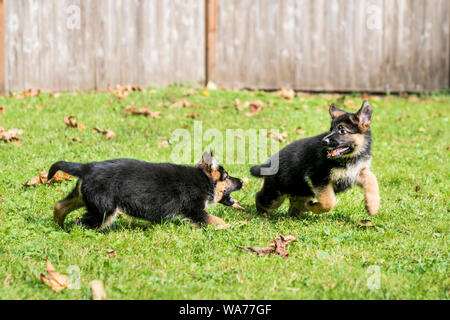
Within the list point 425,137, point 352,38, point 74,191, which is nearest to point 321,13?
point 352,38

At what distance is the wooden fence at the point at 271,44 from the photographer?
12375 mm

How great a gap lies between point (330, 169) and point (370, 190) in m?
0.49

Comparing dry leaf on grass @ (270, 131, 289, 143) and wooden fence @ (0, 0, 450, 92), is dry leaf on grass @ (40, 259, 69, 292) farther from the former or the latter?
wooden fence @ (0, 0, 450, 92)

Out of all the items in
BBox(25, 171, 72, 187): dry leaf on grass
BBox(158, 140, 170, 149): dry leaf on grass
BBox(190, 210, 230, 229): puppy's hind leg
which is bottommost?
BBox(190, 210, 230, 229): puppy's hind leg

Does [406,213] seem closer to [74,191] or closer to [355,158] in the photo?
[355,158]

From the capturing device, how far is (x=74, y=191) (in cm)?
526

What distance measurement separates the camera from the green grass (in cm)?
392

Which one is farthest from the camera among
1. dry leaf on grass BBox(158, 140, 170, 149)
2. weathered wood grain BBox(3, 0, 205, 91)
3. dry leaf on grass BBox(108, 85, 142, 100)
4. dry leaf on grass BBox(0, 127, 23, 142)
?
weathered wood grain BBox(3, 0, 205, 91)

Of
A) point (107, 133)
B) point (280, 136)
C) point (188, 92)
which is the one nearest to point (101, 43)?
point (188, 92)

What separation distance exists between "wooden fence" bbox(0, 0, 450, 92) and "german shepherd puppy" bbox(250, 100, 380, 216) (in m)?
7.21

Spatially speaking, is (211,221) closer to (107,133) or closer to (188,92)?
(107,133)

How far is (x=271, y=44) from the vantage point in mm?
13055

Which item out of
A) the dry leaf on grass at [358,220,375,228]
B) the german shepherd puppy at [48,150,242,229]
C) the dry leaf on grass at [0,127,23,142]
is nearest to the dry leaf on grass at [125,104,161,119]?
the dry leaf on grass at [0,127,23,142]
